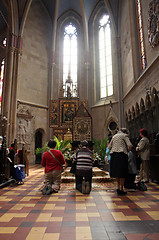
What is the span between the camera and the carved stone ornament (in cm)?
796

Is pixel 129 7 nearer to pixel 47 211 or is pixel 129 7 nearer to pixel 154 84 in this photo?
pixel 154 84

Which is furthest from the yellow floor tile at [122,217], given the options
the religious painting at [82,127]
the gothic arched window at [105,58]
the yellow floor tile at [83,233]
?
the gothic arched window at [105,58]

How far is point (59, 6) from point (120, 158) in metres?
18.1

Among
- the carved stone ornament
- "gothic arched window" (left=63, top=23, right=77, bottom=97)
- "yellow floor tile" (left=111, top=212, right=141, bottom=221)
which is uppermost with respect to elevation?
"gothic arched window" (left=63, top=23, right=77, bottom=97)

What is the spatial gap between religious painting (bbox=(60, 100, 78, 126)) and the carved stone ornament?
7964 mm

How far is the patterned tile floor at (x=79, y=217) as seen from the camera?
6.91 ft

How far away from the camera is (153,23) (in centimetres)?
841

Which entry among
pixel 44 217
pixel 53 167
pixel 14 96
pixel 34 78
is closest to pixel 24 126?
pixel 14 96

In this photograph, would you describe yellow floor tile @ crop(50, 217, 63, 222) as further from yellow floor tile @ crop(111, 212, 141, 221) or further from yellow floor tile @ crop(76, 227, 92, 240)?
yellow floor tile @ crop(111, 212, 141, 221)

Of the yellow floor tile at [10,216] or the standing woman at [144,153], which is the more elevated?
the standing woman at [144,153]

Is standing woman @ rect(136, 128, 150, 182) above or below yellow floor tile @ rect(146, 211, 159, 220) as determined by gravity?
above

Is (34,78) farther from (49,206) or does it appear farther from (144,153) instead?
(49,206)

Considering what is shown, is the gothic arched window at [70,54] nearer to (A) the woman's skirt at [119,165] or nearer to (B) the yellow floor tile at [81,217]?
(A) the woman's skirt at [119,165]

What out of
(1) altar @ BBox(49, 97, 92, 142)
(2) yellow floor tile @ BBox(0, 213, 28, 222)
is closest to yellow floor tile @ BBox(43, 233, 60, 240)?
(2) yellow floor tile @ BBox(0, 213, 28, 222)
